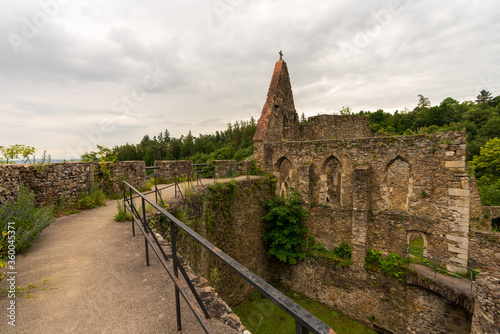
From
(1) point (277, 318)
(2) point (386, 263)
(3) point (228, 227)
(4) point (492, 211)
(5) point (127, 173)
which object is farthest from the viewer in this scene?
(4) point (492, 211)

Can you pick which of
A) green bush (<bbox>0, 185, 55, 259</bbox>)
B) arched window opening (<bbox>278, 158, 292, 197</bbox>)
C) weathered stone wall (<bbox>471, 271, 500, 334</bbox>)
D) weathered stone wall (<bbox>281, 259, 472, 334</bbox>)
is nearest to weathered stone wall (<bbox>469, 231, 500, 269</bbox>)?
weathered stone wall (<bbox>281, 259, 472, 334</bbox>)

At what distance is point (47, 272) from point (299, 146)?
32.4 feet

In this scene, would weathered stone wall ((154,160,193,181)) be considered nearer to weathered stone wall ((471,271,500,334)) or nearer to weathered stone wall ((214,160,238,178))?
weathered stone wall ((214,160,238,178))

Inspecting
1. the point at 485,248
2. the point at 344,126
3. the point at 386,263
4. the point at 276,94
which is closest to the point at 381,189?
the point at 386,263

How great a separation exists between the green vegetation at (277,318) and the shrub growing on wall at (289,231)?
2.06 m

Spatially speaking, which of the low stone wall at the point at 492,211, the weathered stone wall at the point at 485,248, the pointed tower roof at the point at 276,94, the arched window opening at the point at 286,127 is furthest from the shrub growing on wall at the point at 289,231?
the low stone wall at the point at 492,211

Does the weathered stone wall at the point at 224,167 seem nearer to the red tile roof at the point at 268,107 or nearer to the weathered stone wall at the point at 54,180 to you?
the red tile roof at the point at 268,107

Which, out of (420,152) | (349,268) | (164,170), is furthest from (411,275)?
(164,170)

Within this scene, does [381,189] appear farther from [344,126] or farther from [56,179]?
[56,179]

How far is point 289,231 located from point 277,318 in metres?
3.55

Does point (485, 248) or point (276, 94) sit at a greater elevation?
point (276, 94)

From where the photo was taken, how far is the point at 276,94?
512 inches

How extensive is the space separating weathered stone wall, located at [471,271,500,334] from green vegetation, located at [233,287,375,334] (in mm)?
4211

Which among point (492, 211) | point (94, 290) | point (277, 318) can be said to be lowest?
point (277, 318)
